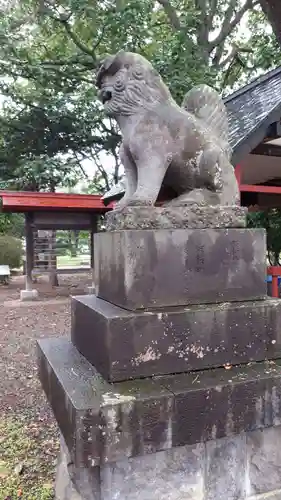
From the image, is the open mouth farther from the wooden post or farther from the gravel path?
the wooden post

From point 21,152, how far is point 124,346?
410 inches

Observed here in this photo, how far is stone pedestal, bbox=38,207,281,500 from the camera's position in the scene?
1526mm

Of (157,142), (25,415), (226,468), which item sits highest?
(157,142)

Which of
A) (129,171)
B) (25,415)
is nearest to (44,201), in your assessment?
(25,415)

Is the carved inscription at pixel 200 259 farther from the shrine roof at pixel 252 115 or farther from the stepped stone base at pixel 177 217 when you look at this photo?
the shrine roof at pixel 252 115

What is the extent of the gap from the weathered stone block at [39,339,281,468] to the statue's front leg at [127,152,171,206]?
891 mm

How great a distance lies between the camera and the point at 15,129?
10531 millimetres

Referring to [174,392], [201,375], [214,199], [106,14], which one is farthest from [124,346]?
[106,14]

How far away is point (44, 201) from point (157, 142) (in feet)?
21.8

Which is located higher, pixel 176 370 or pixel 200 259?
pixel 200 259

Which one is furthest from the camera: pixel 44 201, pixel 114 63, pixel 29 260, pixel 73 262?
pixel 73 262

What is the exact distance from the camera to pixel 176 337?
1728 mm

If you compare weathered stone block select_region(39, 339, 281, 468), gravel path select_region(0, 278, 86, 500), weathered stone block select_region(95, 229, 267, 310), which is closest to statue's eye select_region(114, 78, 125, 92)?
weathered stone block select_region(95, 229, 267, 310)

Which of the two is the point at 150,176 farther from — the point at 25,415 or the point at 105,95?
the point at 25,415
